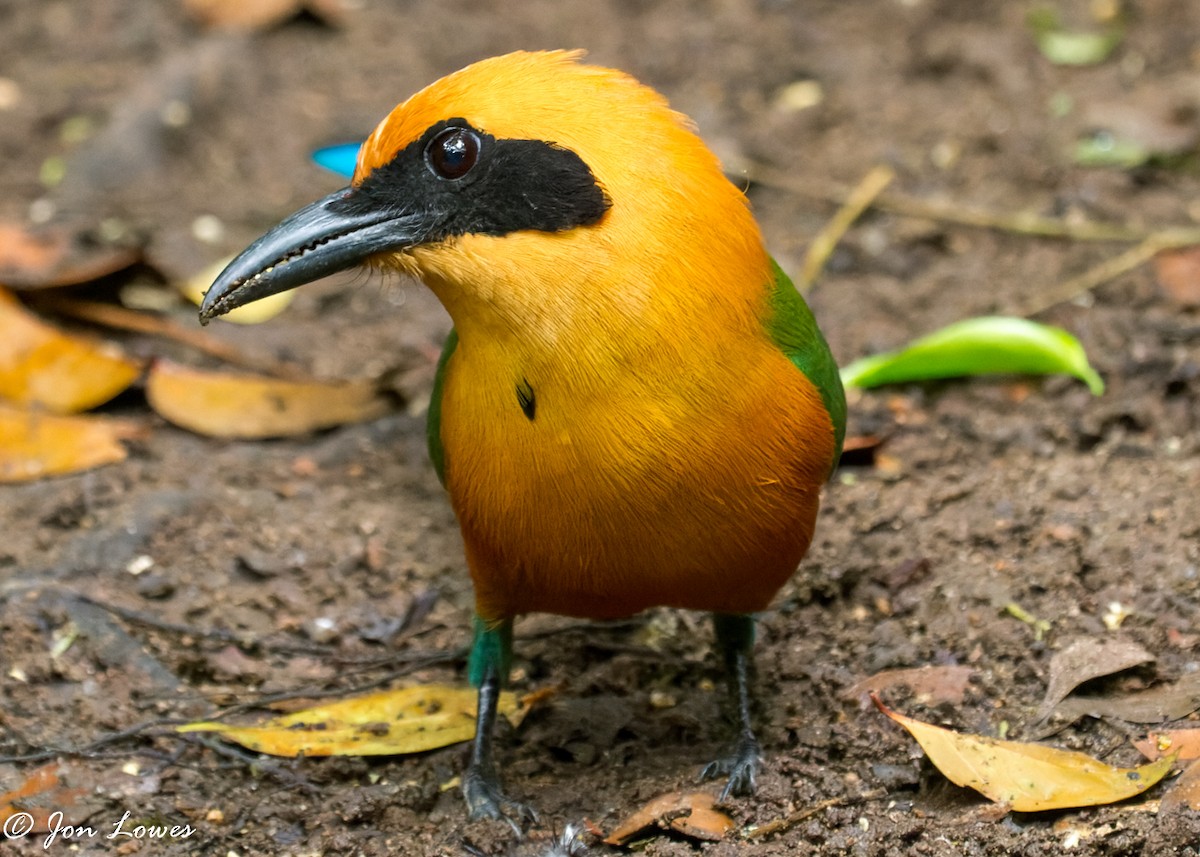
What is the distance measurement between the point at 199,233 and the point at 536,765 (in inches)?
153

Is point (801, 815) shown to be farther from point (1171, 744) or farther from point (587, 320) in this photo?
point (587, 320)

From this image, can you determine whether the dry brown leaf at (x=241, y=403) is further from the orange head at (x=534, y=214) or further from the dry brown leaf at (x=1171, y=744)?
the dry brown leaf at (x=1171, y=744)

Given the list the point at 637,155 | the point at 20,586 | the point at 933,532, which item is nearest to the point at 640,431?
the point at 637,155

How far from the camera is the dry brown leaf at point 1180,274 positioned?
6281mm

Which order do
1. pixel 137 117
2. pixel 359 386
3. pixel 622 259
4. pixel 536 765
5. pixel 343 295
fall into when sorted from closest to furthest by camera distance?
pixel 622 259, pixel 536 765, pixel 359 386, pixel 343 295, pixel 137 117

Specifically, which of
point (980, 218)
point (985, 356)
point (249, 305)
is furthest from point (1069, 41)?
point (249, 305)

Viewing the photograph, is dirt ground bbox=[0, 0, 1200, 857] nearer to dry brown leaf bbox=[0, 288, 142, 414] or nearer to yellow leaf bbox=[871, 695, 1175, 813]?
yellow leaf bbox=[871, 695, 1175, 813]

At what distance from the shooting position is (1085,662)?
4371 mm

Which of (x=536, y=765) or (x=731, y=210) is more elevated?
(x=731, y=210)

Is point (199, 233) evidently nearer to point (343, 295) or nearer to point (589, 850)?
point (343, 295)

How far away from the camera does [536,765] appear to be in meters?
4.61

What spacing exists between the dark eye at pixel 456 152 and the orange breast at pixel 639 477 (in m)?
0.47

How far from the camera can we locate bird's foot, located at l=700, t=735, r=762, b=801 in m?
4.22

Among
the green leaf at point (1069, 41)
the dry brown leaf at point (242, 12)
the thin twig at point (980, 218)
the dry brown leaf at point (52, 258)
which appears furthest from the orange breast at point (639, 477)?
the dry brown leaf at point (242, 12)
